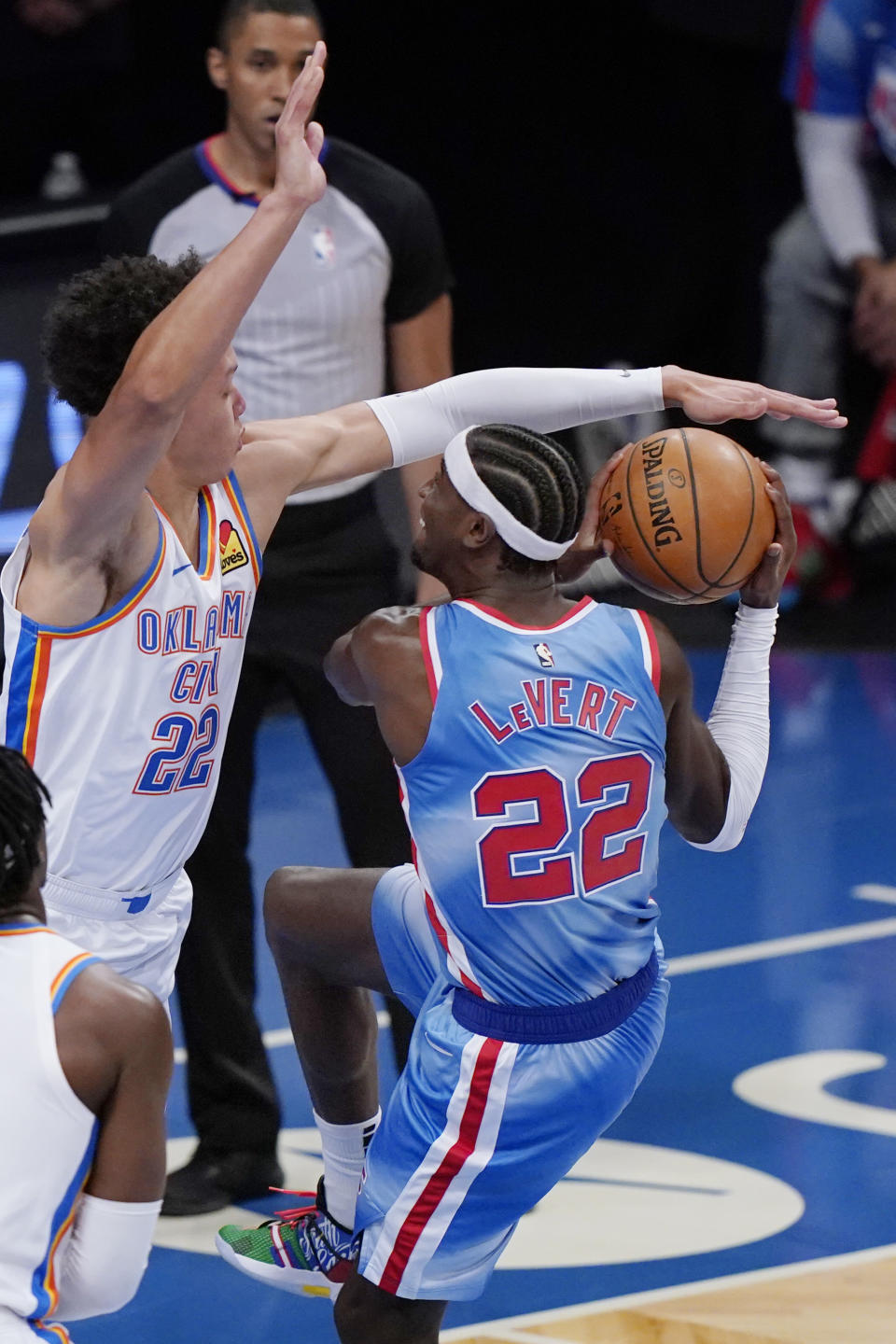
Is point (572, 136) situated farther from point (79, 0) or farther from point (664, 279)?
point (79, 0)

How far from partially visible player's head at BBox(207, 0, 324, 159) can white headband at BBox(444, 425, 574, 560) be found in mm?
1991

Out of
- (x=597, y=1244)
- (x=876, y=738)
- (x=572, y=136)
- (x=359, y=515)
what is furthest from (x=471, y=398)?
(x=572, y=136)

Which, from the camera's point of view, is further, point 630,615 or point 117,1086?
point 630,615

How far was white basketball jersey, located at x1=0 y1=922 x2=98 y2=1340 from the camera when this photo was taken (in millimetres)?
2516

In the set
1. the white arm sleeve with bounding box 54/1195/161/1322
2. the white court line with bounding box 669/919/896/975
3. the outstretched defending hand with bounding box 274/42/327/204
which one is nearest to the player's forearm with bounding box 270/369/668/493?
the outstretched defending hand with bounding box 274/42/327/204

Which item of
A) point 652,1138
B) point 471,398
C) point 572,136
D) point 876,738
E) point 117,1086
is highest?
point 471,398

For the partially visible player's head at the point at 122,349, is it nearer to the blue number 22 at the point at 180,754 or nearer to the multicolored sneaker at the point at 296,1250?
the blue number 22 at the point at 180,754

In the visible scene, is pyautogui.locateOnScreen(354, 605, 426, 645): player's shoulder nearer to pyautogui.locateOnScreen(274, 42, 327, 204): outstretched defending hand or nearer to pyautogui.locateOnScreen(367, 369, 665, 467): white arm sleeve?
pyautogui.locateOnScreen(367, 369, 665, 467): white arm sleeve

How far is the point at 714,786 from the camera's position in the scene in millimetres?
3590

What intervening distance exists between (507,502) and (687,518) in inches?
16.1

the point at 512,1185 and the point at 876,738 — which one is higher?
the point at 512,1185

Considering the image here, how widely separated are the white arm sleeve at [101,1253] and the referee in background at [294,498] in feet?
6.44

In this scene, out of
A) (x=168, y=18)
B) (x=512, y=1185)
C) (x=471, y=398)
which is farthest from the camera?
(x=168, y=18)

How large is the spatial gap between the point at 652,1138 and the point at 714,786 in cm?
162
